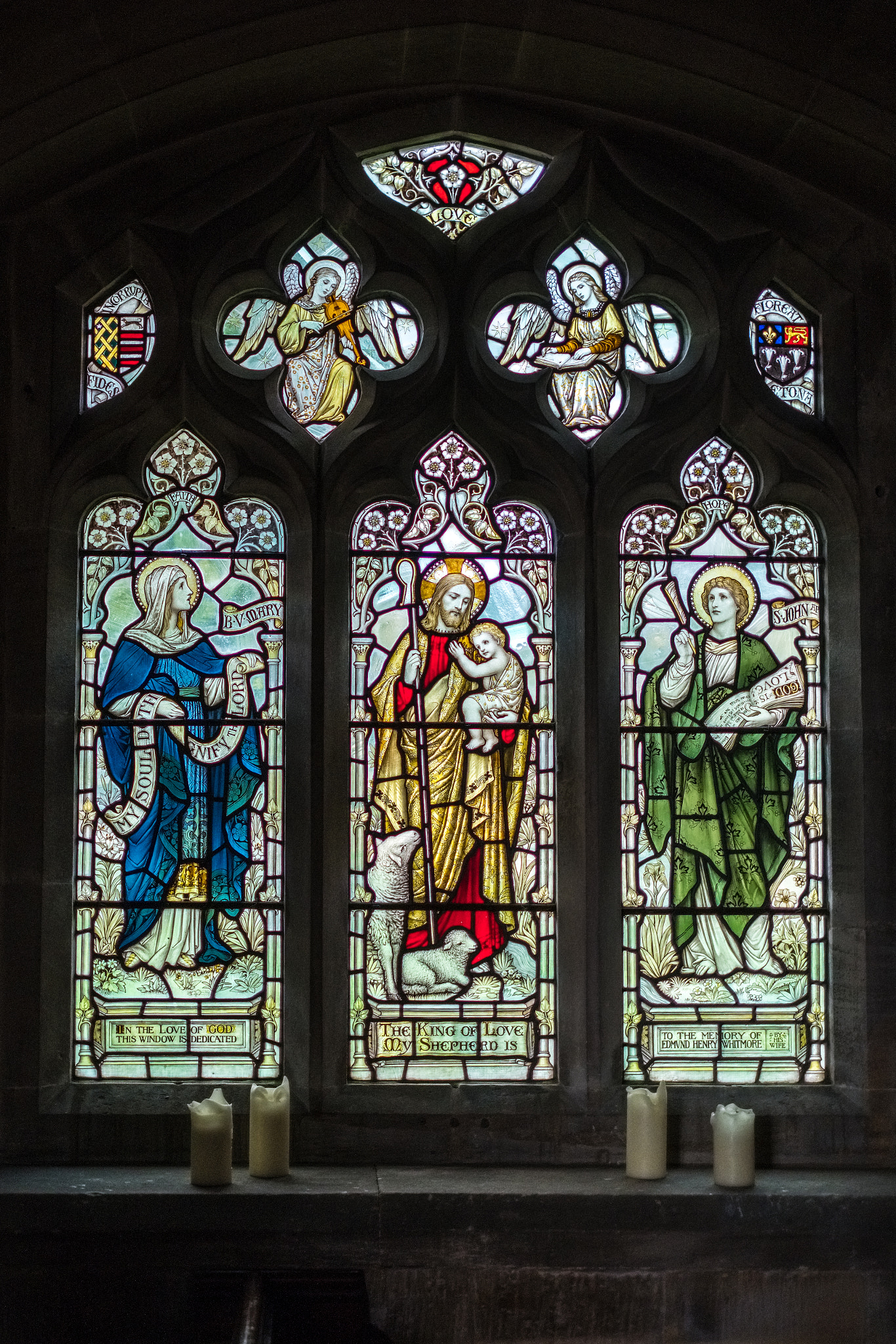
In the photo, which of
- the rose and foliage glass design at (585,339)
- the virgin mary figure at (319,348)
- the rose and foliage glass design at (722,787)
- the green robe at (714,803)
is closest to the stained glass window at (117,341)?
the virgin mary figure at (319,348)

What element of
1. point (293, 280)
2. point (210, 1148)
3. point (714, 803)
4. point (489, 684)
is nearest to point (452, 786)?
point (489, 684)

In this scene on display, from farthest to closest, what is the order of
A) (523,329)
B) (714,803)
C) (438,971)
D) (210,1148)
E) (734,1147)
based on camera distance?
(523,329) < (714,803) < (438,971) < (734,1147) < (210,1148)

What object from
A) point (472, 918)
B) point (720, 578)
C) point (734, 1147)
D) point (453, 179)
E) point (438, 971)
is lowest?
point (734, 1147)

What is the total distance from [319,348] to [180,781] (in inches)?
60.6

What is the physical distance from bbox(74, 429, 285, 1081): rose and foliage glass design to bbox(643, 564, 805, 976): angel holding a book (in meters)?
1.28

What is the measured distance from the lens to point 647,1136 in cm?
504

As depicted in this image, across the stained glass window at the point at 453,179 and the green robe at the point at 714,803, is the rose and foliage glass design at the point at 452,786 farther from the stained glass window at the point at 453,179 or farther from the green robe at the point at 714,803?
the stained glass window at the point at 453,179

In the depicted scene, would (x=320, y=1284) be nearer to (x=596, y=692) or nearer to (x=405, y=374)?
(x=596, y=692)

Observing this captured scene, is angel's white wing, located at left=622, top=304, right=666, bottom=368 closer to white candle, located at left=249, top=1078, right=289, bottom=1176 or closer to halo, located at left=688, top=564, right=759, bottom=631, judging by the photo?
halo, located at left=688, top=564, right=759, bottom=631

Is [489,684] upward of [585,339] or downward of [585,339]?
downward

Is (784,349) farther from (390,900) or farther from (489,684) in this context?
(390,900)

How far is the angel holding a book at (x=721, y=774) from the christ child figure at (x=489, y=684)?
442 mm

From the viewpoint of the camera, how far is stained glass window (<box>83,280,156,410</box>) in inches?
218

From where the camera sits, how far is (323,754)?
5363mm
